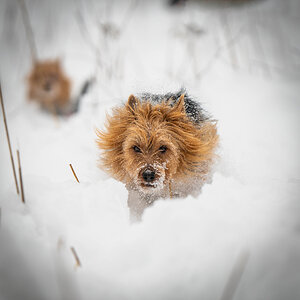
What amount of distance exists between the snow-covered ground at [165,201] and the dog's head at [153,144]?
0.29 meters

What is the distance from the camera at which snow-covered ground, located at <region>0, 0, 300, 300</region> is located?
5.12ft

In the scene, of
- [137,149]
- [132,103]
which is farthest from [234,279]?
[132,103]

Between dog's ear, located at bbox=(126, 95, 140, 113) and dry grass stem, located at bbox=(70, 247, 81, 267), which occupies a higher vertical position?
dog's ear, located at bbox=(126, 95, 140, 113)

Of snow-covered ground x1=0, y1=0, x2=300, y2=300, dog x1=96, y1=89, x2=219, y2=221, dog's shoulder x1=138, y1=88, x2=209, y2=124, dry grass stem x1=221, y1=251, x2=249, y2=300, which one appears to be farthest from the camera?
dog's shoulder x1=138, y1=88, x2=209, y2=124

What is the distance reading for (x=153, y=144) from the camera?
2281mm

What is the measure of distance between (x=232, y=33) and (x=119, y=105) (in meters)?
4.93

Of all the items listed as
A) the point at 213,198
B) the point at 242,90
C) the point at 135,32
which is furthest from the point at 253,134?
the point at 135,32

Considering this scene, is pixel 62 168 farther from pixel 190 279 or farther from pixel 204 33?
pixel 204 33

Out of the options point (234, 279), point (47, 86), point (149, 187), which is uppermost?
point (47, 86)

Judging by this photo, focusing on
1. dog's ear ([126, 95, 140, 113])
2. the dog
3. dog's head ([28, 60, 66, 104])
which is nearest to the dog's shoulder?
the dog

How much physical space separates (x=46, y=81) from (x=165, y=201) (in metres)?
4.67

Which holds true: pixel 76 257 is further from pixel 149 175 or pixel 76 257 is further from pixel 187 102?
pixel 187 102

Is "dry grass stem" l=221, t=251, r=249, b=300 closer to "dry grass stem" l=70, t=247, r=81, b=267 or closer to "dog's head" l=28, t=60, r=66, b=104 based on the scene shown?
"dry grass stem" l=70, t=247, r=81, b=267

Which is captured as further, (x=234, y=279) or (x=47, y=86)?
(x=47, y=86)
